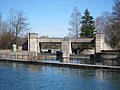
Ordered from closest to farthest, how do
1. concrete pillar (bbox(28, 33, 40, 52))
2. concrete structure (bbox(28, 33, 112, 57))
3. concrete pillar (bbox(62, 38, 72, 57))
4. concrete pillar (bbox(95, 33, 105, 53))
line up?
concrete pillar (bbox(95, 33, 105, 53))
concrete structure (bbox(28, 33, 112, 57))
concrete pillar (bbox(28, 33, 40, 52))
concrete pillar (bbox(62, 38, 72, 57))

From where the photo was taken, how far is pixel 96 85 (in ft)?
90.7

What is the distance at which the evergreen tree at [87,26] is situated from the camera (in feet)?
258

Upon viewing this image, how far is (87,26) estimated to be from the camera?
79.5 metres

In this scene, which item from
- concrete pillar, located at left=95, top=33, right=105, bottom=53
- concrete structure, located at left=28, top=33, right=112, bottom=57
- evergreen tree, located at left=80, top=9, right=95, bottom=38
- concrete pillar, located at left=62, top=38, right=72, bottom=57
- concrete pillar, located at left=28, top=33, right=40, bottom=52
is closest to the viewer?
concrete pillar, located at left=95, top=33, right=105, bottom=53

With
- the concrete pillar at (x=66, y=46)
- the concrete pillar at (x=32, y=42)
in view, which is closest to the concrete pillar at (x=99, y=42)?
the concrete pillar at (x=66, y=46)

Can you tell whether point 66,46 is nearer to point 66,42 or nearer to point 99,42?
point 66,42

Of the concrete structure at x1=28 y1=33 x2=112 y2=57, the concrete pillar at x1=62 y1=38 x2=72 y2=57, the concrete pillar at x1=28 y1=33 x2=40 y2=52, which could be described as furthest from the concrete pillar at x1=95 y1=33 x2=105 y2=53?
the concrete pillar at x1=28 y1=33 x2=40 y2=52

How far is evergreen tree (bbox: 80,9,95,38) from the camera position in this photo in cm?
7869

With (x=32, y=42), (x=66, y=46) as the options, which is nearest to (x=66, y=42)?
(x=66, y=46)

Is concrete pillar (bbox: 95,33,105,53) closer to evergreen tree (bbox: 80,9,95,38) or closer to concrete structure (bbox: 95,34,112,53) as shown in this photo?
concrete structure (bbox: 95,34,112,53)

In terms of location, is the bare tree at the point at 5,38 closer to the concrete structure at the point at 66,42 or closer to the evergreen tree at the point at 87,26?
the concrete structure at the point at 66,42

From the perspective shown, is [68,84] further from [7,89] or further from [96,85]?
[7,89]

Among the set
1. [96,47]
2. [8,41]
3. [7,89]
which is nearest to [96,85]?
[7,89]

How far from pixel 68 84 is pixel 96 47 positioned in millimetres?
43248
